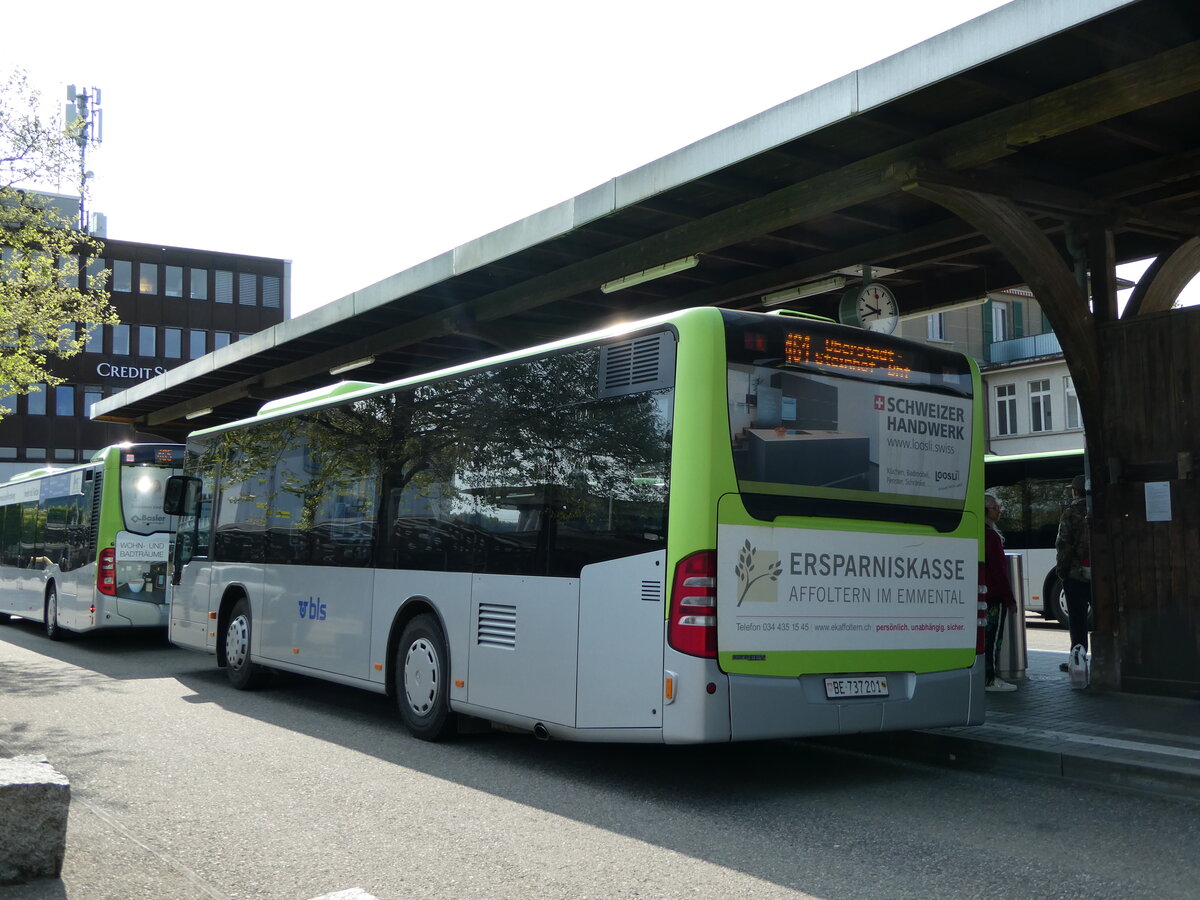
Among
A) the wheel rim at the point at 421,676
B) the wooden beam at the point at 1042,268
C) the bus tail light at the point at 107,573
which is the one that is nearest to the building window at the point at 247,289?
the bus tail light at the point at 107,573

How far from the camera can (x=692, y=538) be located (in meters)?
6.84

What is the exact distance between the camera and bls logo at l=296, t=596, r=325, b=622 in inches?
434

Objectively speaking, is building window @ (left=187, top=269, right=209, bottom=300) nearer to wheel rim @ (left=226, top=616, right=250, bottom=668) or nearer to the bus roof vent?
wheel rim @ (left=226, top=616, right=250, bottom=668)

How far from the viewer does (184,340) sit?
2813 inches

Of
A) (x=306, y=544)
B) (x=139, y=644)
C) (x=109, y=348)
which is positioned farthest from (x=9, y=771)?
(x=109, y=348)

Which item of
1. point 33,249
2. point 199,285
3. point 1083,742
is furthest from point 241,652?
point 199,285

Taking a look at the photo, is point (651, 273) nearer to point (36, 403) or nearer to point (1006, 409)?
point (1006, 409)

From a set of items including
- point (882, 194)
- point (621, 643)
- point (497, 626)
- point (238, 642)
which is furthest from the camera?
point (238, 642)

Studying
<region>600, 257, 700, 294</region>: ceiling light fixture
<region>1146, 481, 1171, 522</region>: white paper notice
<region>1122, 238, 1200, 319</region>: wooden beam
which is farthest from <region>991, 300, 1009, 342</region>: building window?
<region>1146, 481, 1171, 522</region>: white paper notice

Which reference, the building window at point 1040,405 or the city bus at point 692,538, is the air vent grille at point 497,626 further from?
the building window at point 1040,405

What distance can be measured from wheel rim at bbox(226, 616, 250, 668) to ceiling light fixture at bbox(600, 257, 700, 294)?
5.24 metres

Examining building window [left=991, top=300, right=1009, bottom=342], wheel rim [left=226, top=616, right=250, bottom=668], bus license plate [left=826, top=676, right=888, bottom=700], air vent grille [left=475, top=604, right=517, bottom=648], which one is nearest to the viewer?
bus license plate [left=826, top=676, right=888, bottom=700]

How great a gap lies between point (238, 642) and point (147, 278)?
6239 centimetres

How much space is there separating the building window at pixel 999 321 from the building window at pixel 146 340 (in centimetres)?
4612
